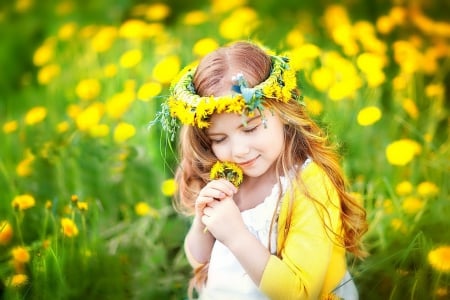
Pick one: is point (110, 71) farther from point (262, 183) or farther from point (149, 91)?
point (262, 183)

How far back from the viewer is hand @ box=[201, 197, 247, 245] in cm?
175

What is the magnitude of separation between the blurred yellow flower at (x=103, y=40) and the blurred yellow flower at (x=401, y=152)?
152 centimetres

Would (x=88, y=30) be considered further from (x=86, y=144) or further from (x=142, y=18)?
(x=86, y=144)

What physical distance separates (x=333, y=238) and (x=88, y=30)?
2.31 m

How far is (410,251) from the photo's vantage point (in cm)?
208

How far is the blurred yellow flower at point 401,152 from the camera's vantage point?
2424 mm

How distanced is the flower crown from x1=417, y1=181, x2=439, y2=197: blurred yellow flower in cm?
80

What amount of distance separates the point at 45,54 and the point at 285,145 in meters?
1.99

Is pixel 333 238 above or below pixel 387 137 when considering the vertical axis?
above

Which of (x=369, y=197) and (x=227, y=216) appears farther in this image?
(x=369, y=197)

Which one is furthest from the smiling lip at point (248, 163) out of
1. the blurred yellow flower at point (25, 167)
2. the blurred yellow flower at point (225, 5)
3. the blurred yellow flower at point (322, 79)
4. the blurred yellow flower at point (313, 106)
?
the blurred yellow flower at point (225, 5)

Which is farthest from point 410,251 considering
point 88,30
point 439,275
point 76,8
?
point 76,8

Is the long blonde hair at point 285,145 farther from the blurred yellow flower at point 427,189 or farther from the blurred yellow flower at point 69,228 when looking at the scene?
the blurred yellow flower at point 427,189

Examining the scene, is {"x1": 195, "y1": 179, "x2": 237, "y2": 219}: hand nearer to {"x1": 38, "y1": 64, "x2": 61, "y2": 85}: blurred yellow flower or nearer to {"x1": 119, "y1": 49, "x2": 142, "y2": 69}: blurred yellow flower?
{"x1": 119, "y1": 49, "x2": 142, "y2": 69}: blurred yellow flower
